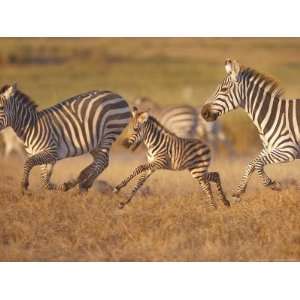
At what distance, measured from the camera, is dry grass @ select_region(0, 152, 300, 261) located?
29.9 feet

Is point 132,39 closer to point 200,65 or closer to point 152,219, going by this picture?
point 200,65

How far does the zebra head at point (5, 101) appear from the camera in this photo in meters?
9.66

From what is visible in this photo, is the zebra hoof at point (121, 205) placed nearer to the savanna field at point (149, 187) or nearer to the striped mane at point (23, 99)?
the savanna field at point (149, 187)

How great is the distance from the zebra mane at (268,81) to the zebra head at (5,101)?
108 inches

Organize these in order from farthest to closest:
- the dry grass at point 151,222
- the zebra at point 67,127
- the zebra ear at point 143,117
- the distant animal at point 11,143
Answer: the distant animal at point 11,143
the zebra at point 67,127
the zebra ear at point 143,117
the dry grass at point 151,222

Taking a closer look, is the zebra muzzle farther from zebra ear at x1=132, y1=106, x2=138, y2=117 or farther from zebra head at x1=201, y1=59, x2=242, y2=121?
zebra ear at x1=132, y1=106, x2=138, y2=117

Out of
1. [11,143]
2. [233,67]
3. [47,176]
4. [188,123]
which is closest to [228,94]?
[233,67]

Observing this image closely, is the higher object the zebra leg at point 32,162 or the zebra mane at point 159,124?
the zebra mane at point 159,124

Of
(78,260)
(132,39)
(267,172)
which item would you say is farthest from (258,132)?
(78,260)

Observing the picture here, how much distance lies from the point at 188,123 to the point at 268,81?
110 centimetres

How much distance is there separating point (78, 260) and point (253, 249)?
6.37 feet

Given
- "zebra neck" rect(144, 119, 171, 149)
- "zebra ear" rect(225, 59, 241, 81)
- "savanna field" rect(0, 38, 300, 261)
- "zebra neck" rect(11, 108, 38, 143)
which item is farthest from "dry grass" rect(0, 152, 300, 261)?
"zebra ear" rect(225, 59, 241, 81)

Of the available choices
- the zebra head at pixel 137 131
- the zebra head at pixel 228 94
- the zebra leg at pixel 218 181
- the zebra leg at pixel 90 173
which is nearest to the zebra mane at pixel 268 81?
the zebra head at pixel 228 94

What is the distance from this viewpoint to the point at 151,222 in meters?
9.43
